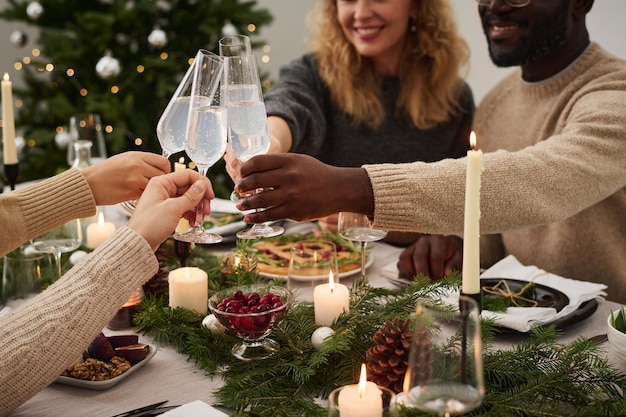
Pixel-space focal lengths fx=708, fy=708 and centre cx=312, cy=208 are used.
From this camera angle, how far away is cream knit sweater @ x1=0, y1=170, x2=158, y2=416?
1.08 meters

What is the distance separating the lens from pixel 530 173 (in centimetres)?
156

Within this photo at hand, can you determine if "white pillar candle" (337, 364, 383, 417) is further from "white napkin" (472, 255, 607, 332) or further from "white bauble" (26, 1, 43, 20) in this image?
"white bauble" (26, 1, 43, 20)

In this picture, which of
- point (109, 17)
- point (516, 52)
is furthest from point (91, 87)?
point (516, 52)

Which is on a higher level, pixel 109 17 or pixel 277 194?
pixel 109 17

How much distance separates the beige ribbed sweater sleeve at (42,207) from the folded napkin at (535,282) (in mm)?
740

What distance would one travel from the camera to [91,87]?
3.65 m

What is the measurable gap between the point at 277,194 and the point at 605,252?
3.93 ft

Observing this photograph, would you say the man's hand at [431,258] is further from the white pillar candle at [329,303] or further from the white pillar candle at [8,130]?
the white pillar candle at [8,130]

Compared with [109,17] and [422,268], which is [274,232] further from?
[109,17]

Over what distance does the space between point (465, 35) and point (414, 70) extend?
1411mm

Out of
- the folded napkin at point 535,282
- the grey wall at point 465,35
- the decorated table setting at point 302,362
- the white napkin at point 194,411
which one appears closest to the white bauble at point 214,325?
the decorated table setting at point 302,362

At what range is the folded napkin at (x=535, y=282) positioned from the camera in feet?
4.62

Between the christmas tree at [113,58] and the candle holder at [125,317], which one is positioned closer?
the candle holder at [125,317]

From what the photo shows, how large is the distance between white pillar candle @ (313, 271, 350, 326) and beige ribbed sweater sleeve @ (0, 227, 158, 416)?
1.20 feet
